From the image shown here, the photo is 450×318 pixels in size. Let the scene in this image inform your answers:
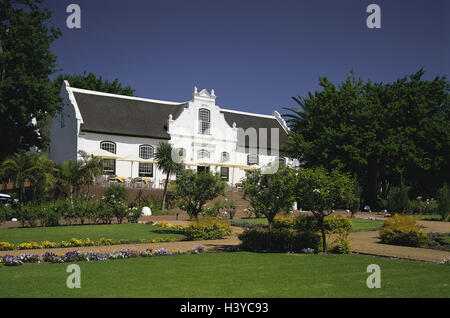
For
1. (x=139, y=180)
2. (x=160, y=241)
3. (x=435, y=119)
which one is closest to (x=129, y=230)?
(x=160, y=241)

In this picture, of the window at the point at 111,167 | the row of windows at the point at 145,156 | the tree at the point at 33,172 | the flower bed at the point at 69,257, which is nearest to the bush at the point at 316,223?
the flower bed at the point at 69,257

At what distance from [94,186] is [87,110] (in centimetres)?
915

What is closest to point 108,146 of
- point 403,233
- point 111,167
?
point 111,167

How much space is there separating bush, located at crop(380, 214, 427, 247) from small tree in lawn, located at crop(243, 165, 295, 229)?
4783 mm

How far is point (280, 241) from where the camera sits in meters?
15.6

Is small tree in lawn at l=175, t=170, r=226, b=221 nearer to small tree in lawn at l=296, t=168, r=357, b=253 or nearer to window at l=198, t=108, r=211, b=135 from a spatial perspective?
small tree in lawn at l=296, t=168, r=357, b=253

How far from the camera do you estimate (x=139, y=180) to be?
121 ft

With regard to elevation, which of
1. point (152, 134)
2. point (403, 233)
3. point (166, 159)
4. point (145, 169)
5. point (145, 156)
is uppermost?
point (152, 134)

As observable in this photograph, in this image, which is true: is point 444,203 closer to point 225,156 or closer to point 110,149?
point 225,156

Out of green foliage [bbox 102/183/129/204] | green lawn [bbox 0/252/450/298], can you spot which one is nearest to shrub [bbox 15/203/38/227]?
green foliage [bbox 102/183/129/204]

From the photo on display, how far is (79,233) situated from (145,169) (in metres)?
21.2

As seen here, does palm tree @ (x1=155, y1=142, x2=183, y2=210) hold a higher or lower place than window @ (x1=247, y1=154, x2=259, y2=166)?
lower

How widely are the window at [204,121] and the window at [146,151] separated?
18.3 ft

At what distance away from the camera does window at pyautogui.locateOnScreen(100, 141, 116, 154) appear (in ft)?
123
